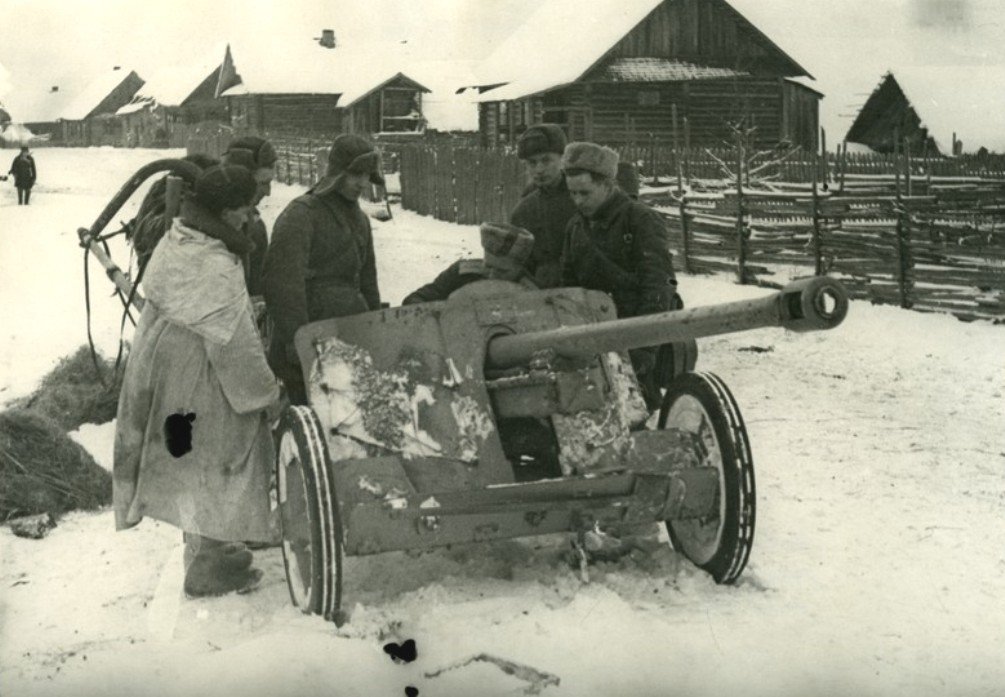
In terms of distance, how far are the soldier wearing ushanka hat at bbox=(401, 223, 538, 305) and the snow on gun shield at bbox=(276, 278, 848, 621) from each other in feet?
Answer: 0.95

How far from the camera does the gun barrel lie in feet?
10.9

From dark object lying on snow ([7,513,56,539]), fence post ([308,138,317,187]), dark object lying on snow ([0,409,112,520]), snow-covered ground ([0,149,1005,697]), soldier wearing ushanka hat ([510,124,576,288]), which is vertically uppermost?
fence post ([308,138,317,187])

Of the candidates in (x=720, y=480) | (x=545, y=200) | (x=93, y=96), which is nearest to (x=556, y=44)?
(x=545, y=200)

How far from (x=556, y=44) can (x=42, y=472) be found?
80.2 feet

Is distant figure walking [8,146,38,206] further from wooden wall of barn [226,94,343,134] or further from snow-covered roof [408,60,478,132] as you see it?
wooden wall of barn [226,94,343,134]

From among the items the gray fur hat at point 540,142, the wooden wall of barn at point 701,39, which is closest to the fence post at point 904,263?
the gray fur hat at point 540,142

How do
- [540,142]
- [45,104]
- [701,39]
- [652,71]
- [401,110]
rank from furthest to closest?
1. [45,104]
2. [401,110]
3. [701,39]
4. [652,71]
5. [540,142]

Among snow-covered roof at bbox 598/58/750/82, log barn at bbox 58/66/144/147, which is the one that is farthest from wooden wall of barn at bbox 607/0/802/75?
log barn at bbox 58/66/144/147

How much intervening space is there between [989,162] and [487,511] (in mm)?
19479

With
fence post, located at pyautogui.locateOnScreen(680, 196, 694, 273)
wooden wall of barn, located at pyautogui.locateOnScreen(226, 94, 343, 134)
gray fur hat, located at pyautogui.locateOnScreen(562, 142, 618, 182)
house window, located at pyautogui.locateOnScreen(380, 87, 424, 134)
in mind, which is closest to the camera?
gray fur hat, located at pyautogui.locateOnScreen(562, 142, 618, 182)

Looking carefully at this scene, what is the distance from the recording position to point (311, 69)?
42188 mm

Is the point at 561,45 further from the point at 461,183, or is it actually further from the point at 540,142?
the point at 540,142

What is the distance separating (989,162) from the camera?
21094 mm

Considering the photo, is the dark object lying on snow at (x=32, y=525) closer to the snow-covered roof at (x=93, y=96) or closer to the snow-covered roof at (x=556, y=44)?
the snow-covered roof at (x=556, y=44)
